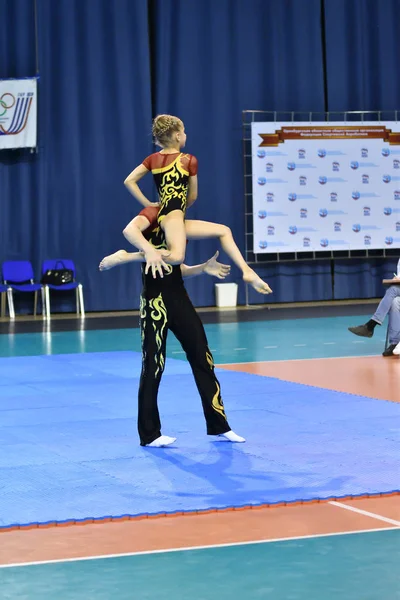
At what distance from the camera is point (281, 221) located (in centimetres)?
1809

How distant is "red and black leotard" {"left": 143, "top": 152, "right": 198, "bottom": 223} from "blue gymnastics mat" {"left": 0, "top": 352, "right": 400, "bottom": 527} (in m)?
1.37

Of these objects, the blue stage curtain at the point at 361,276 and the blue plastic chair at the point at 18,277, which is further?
the blue stage curtain at the point at 361,276

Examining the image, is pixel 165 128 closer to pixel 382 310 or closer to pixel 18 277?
pixel 382 310

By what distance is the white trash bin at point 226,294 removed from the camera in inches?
717

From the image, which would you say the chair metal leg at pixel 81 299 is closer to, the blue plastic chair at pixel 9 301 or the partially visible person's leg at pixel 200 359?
the blue plastic chair at pixel 9 301

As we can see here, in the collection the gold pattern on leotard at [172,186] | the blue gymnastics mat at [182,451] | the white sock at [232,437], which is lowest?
the blue gymnastics mat at [182,451]

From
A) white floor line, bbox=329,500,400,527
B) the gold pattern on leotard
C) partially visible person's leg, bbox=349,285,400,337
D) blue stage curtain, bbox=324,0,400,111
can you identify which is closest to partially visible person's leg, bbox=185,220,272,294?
the gold pattern on leotard

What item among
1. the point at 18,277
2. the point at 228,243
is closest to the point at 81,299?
the point at 18,277

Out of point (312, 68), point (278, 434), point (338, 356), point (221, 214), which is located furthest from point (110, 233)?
point (278, 434)

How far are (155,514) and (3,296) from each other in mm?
12900

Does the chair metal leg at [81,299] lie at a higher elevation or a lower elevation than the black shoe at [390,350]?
higher

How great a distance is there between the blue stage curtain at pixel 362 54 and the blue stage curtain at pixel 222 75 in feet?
1.79

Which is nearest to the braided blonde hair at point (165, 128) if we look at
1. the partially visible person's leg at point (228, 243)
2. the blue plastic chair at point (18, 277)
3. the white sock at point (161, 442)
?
the partially visible person's leg at point (228, 243)

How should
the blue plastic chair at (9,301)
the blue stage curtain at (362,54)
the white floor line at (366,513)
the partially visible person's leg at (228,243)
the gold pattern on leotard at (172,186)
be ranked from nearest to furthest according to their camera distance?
the white floor line at (366,513), the partially visible person's leg at (228,243), the gold pattern on leotard at (172,186), the blue plastic chair at (9,301), the blue stage curtain at (362,54)
